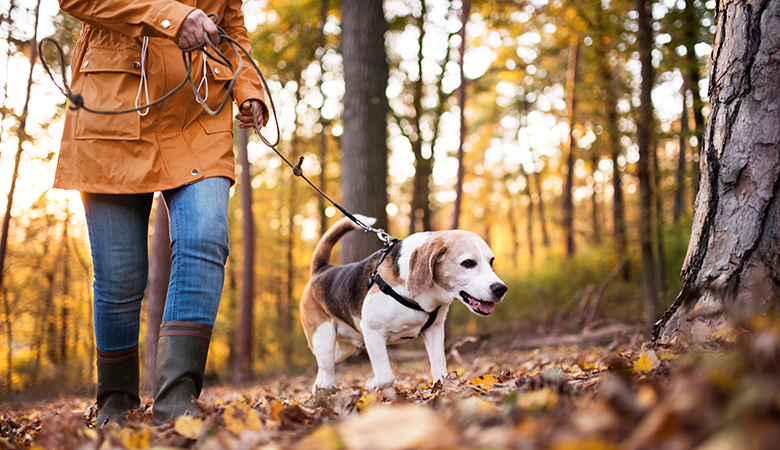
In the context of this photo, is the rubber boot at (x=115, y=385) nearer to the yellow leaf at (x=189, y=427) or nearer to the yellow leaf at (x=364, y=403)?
the yellow leaf at (x=189, y=427)

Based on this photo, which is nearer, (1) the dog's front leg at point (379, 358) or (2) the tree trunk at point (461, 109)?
(1) the dog's front leg at point (379, 358)

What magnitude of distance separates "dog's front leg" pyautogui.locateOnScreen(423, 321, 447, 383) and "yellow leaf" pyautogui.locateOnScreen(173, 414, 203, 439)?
1.85 m

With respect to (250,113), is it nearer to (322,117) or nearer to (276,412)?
(276,412)

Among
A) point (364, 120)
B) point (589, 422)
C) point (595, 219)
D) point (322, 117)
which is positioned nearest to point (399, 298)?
point (589, 422)

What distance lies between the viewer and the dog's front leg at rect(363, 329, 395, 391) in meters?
3.17

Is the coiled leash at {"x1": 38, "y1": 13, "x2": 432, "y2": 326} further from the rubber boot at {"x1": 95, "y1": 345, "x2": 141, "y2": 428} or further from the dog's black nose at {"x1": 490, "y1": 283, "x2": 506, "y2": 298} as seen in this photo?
the rubber boot at {"x1": 95, "y1": 345, "x2": 141, "y2": 428}

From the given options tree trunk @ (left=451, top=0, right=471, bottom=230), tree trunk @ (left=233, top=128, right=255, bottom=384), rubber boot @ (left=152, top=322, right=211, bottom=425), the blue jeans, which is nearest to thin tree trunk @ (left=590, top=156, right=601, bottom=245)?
tree trunk @ (left=451, top=0, right=471, bottom=230)

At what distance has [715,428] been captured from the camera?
34.3 inches

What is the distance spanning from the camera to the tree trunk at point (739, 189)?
2.25 metres

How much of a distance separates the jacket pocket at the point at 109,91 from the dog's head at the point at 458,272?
1.73m

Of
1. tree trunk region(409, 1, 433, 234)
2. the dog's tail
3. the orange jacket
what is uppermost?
tree trunk region(409, 1, 433, 234)

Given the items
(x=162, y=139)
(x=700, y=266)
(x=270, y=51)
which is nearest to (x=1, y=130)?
(x=270, y=51)

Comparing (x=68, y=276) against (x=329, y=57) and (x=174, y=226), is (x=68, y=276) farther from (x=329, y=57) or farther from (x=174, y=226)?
(x=174, y=226)

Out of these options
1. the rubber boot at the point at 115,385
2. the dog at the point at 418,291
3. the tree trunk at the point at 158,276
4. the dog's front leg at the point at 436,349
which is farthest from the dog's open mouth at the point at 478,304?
Answer: the tree trunk at the point at 158,276
